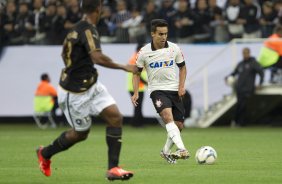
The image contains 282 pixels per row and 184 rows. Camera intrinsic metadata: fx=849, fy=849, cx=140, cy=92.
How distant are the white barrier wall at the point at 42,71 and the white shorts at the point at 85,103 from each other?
54.9 ft

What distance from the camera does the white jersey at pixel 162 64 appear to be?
45.6 ft

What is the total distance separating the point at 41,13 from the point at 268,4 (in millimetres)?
7937

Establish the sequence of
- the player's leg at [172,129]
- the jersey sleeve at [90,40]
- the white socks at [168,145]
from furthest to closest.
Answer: the white socks at [168,145]
the player's leg at [172,129]
the jersey sleeve at [90,40]

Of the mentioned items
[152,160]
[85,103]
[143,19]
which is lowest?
[143,19]

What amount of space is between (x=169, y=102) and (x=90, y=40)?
141 inches

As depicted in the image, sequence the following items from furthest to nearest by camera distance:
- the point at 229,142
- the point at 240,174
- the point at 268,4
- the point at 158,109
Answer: the point at 268,4 → the point at 229,142 → the point at 158,109 → the point at 240,174

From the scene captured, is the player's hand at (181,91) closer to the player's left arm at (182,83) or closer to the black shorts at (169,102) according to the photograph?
the player's left arm at (182,83)

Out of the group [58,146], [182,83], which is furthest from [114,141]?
[182,83]

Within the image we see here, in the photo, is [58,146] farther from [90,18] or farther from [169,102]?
[169,102]

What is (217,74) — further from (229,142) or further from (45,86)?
(229,142)

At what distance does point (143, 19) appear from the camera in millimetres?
27672

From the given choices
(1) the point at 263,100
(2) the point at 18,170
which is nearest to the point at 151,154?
(2) the point at 18,170

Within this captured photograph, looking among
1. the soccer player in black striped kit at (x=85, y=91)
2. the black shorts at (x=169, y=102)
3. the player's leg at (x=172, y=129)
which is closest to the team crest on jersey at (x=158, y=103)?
the black shorts at (x=169, y=102)

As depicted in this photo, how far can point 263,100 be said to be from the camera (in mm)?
26609
